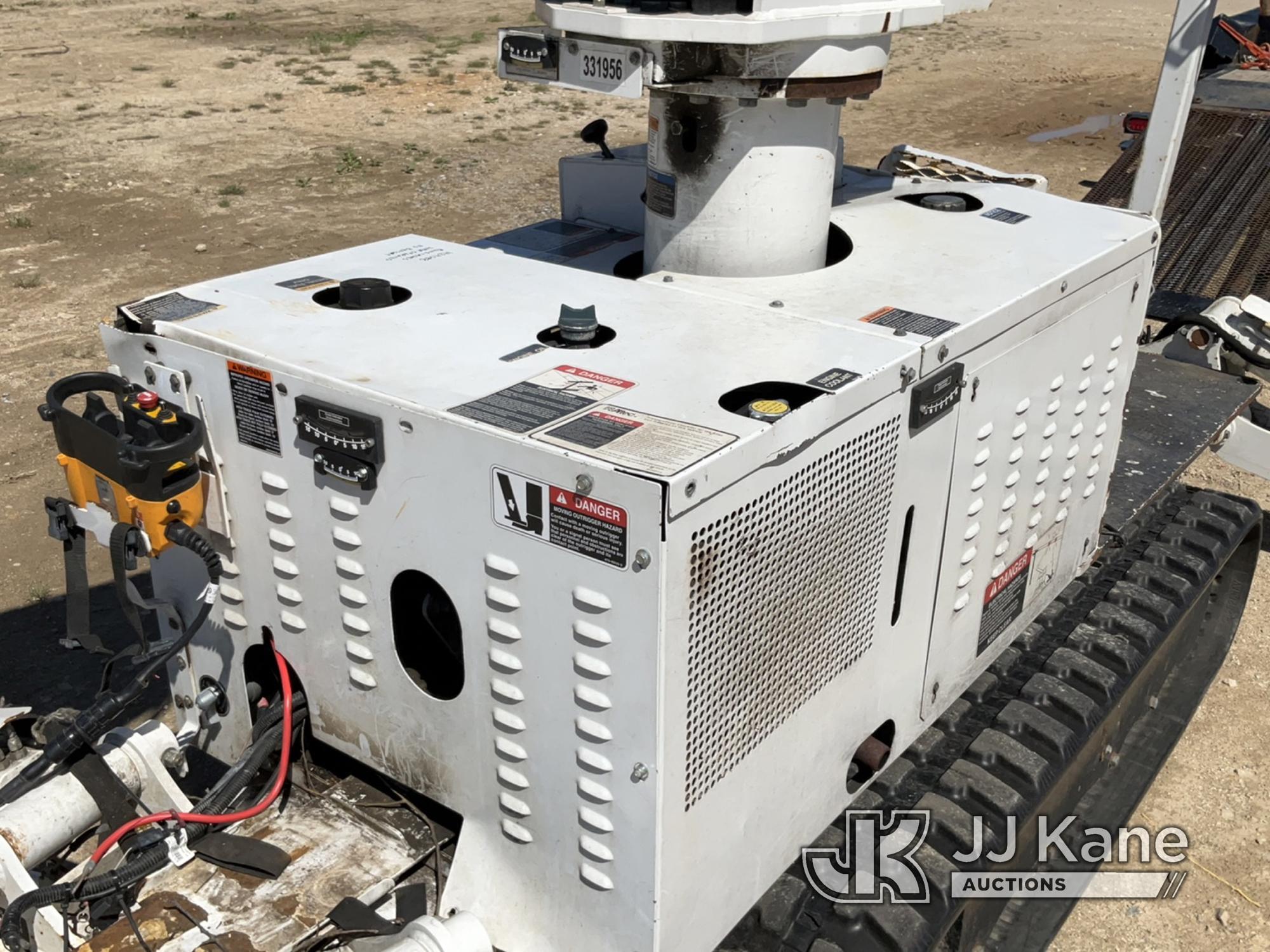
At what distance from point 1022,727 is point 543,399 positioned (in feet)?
5.05

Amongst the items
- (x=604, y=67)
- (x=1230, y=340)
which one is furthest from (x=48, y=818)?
(x=1230, y=340)

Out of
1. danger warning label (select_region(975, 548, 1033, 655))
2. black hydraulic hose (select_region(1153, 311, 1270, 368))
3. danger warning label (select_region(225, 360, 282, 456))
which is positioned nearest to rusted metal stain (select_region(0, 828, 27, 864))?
danger warning label (select_region(225, 360, 282, 456))

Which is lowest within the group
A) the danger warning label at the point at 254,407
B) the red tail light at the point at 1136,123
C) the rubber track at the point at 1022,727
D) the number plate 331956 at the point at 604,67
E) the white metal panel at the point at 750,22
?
the rubber track at the point at 1022,727

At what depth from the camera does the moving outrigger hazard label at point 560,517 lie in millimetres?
1959

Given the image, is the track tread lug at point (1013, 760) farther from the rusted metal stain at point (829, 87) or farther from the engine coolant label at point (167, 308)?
the engine coolant label at point (167, 308)

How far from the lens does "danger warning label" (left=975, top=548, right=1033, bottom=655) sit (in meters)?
3.09

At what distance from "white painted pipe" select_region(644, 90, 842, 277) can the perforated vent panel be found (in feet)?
2.14

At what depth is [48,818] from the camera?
2539 millimetres

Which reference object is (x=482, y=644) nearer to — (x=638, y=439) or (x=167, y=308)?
(x=638, y=439)

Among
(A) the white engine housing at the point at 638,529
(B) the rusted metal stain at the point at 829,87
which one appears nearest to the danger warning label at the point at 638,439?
(A) the white engine housing at the point at 638,529

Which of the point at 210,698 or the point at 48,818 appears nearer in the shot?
the point at 48,818

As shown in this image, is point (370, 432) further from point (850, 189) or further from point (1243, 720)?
point (1243, 720)

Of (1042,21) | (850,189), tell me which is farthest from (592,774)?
(1042,21)

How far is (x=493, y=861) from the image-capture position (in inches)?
96.9
